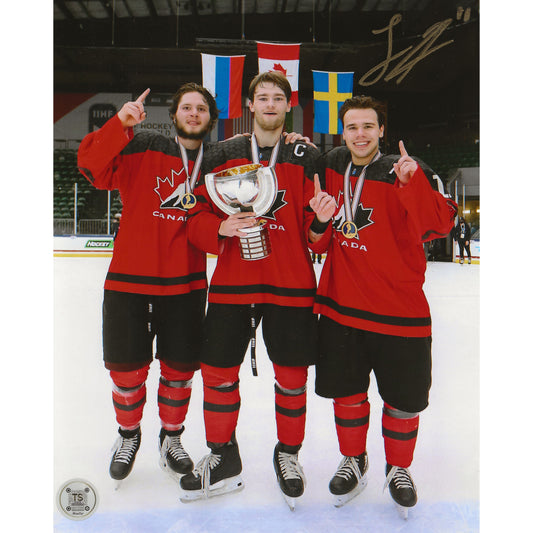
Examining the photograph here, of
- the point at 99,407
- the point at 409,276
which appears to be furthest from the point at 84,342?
the point at 409,276

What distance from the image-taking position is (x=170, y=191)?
1756mm

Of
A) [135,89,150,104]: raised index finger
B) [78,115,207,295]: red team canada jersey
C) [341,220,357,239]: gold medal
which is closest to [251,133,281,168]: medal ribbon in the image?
[78,115,207,295]: red team canada jersey

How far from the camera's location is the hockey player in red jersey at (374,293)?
163 centimetres

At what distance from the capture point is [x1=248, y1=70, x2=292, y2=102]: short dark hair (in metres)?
1.65

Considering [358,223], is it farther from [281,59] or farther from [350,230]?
[281,59]

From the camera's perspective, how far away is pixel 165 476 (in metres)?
1.82

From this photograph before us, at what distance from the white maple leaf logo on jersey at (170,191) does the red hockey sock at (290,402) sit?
74cm

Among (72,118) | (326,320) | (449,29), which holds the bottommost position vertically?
(326,320)

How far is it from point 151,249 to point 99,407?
2.27 ft

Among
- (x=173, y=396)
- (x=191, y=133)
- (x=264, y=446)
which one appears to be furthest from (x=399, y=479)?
(x=191, y=133)

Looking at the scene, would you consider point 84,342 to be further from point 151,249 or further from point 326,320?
point 326,320

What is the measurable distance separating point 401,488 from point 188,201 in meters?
1.34

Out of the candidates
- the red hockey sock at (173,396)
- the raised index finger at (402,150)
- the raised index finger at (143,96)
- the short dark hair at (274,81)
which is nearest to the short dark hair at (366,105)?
the raised index finger at (402,150)

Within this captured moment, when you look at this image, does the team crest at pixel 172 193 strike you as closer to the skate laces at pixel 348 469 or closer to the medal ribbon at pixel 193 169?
the medal ribbon at pixel 193 169
